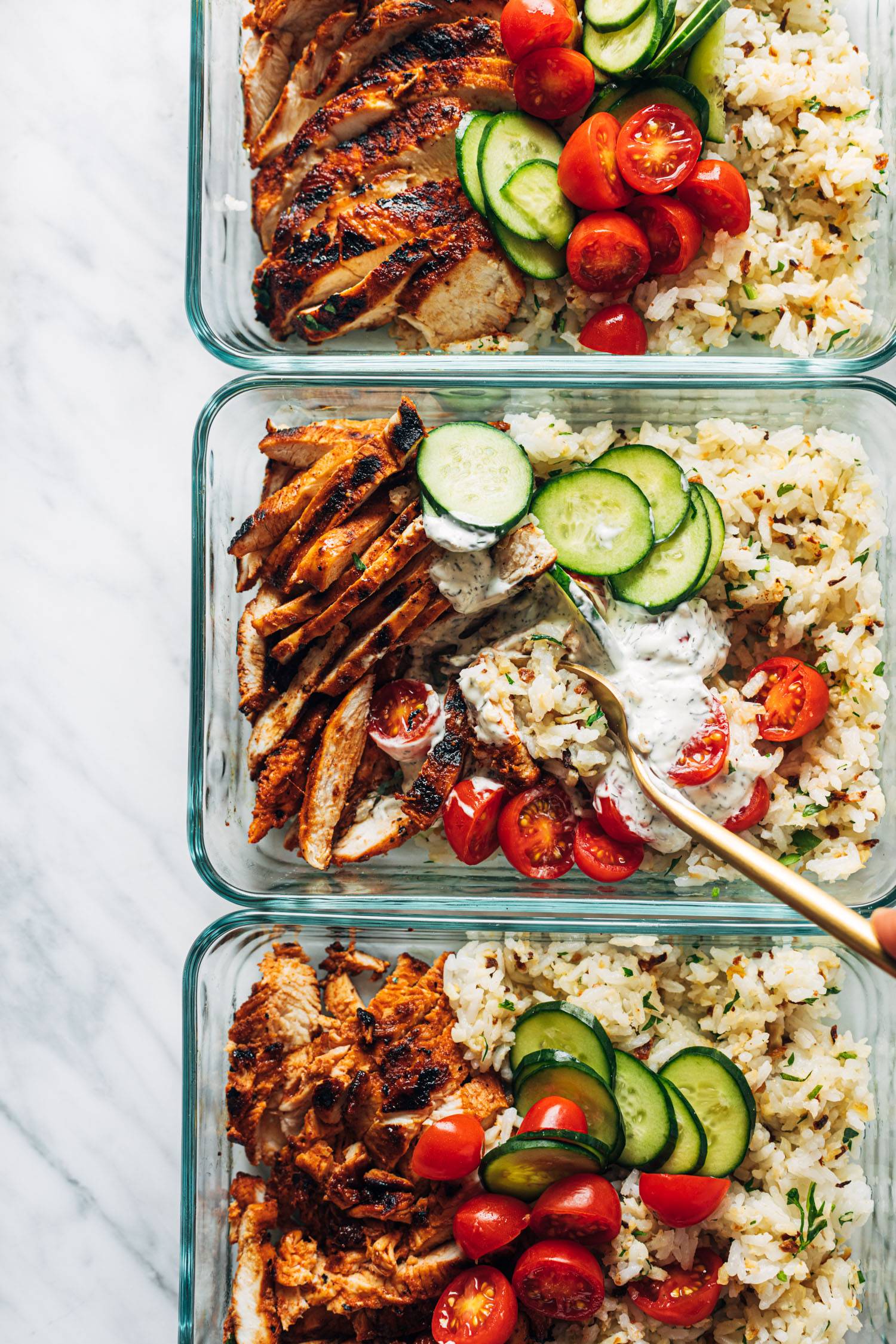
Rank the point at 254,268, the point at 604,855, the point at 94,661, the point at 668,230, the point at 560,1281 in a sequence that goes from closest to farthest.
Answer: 1. the point at 560,1281
2. the point at 604,855
3. the point at 668,230
4. the point at 254,268
5. the point at 94,661

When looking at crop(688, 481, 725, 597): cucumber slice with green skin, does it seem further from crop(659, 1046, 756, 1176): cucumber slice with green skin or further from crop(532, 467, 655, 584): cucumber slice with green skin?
crop(659, 1046, 756, 1176): cucumber slice with green skin

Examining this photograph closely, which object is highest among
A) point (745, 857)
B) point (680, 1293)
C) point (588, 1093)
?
point (745, 857)

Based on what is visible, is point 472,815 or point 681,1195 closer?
point 681,1195

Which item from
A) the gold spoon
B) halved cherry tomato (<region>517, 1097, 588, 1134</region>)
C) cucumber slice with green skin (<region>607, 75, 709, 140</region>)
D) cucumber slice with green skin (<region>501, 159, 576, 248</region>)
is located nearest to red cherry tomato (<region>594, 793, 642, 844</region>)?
the gold spoon

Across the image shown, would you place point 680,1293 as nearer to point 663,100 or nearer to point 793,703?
point 793,703

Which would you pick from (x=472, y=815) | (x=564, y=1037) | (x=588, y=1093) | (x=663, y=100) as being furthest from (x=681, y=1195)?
(x=663, y=100)

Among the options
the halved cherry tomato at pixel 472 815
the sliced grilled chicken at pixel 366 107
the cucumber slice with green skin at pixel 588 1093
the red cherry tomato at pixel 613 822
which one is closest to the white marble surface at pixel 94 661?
the sliced grilled chicken at pixel 366 107
